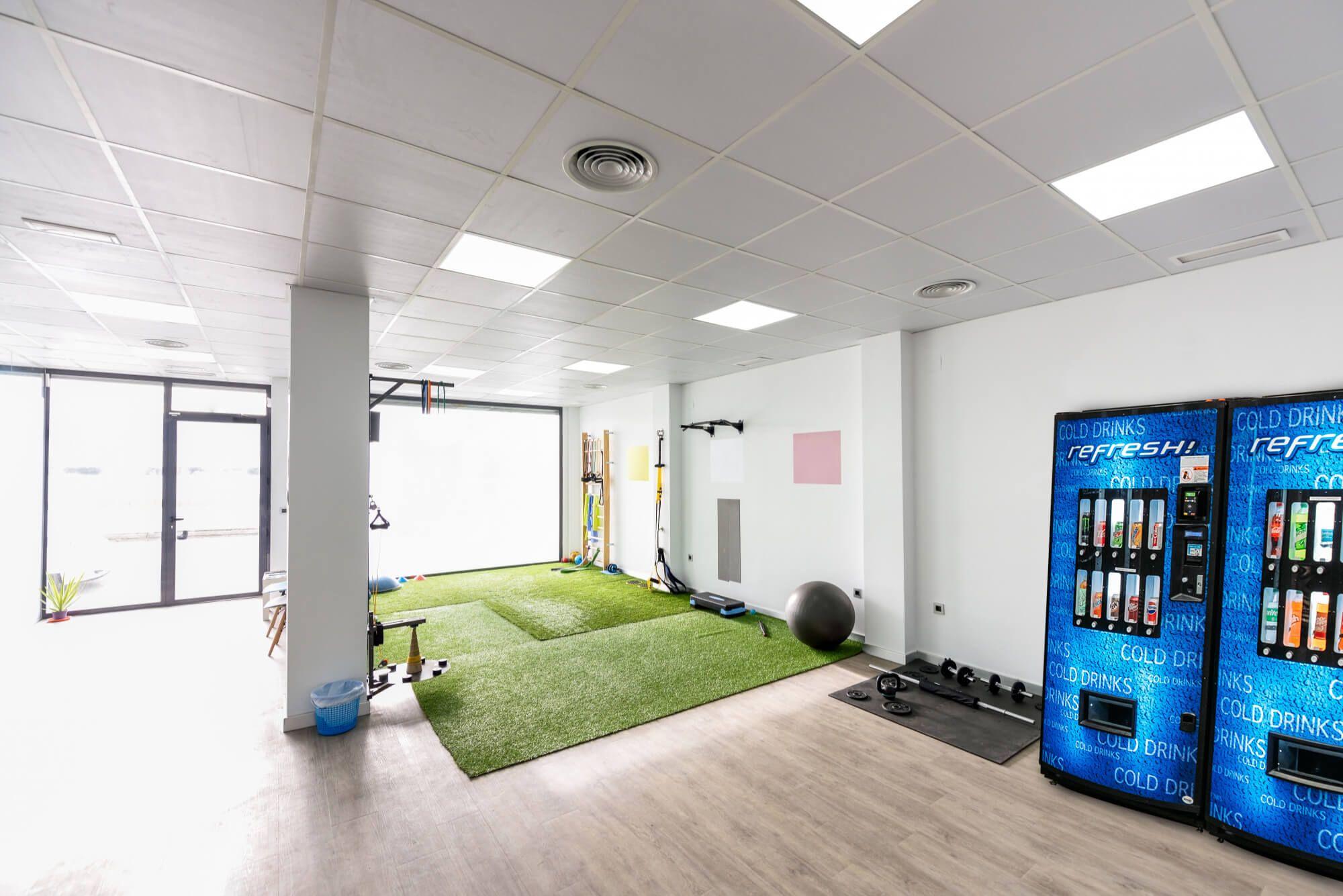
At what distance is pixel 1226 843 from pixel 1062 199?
3119 millimetres

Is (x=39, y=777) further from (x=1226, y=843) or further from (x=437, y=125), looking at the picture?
(x=1226, y=843)

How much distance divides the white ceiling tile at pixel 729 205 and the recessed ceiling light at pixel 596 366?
355cm

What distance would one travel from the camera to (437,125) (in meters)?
1.97

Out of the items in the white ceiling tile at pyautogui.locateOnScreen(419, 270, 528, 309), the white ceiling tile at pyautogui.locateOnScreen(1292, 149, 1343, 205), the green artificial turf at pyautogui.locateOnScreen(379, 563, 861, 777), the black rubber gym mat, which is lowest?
the green artificial turf at pyautogui.locateOnScreen(379, 563, 861, 777)

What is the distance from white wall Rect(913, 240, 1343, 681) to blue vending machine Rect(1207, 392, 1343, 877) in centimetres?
62

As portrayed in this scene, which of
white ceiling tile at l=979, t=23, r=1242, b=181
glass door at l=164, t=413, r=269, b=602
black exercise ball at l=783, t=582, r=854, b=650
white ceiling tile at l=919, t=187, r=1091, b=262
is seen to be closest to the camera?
white ceiling tile at l=979, t=23, r=1242, b=181

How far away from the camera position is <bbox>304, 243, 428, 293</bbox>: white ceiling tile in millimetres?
3141

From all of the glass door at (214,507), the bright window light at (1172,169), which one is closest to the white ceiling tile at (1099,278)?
the bright window light at (1172,169)

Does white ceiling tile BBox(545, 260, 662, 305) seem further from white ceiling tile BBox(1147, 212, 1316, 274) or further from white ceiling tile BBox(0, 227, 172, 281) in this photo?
white ceiling tile BBox(1147, 212, 1316, 274)

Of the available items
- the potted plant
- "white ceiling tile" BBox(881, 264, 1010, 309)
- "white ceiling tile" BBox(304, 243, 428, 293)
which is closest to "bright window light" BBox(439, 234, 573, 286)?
"white ceiling tile" BBox(304, 243, 428, 293)

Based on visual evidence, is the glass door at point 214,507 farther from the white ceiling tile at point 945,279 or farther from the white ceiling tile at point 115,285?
the white ceiling tile at point 945,279

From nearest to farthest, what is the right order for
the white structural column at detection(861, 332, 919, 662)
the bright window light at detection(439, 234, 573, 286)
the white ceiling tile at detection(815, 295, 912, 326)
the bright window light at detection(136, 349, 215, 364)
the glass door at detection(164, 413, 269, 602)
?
the bright window light at detection(439, 234, 573, 286), the white ceiling tile at detection(815, 295, 912, 326), the white structural column at detection(861, 332, 919, 662), the bright window light at detection(136, 349, 215, 364), the glass door at detection(164, 413, 269, 602)

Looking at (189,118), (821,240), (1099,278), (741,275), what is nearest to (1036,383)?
(1099,278)

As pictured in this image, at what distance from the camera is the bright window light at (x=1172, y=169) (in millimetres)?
2074
